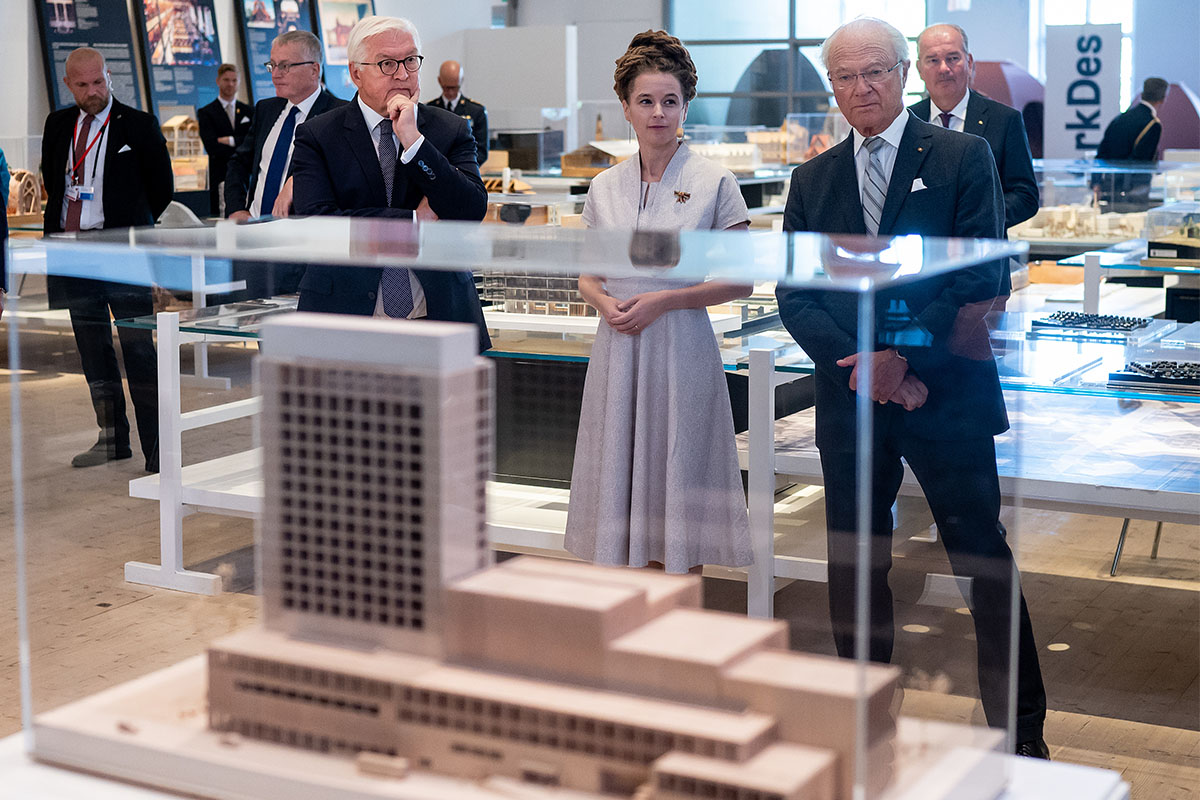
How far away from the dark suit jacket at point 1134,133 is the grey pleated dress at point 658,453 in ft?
28.7

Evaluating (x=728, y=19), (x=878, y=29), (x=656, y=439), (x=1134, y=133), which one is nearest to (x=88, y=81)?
(x=878, y=29)

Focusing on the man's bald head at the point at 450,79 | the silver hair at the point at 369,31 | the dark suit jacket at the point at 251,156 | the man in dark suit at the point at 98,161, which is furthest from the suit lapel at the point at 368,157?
the man's bald head at the point at 450,79

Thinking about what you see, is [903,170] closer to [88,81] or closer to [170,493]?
[170,493]

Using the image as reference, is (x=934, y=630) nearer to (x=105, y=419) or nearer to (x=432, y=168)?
(x=105, y=419)

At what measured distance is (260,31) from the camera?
12.6 meters

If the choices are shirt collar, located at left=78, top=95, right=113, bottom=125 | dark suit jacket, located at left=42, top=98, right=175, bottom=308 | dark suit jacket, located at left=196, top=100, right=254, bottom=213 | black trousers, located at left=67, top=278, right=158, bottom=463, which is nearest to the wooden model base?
black trousers, located at left=67, top=278, right=158, bottom=463

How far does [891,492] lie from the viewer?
1.16m

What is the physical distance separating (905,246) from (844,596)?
0.35 meters

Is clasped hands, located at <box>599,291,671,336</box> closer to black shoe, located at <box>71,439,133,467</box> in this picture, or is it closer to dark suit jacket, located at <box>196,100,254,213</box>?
black shoe, located at <box>71,439,133,467</box>

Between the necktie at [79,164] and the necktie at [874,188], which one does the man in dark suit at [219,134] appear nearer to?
the necktie at [79,164]

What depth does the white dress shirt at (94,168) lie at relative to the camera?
5.21 m

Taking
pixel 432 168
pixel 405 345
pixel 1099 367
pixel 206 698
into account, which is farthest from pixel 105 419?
pixel 1099 367

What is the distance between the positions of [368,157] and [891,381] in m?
1.81

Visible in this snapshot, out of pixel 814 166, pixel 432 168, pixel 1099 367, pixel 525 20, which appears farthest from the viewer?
pixel 525 20
